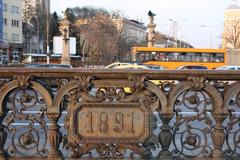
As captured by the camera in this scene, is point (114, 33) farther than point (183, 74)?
Yes

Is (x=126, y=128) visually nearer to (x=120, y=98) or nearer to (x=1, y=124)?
(x=120, y=98)

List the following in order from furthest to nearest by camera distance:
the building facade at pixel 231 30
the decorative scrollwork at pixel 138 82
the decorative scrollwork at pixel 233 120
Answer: the building facade at pixel 231 30, the decorative scrollwork at pixel 233 120, the decorative scrollwork at pixel 138 82

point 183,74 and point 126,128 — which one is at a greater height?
point 183,74

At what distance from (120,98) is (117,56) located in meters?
66.1

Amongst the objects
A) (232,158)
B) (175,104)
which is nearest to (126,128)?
(175,104)

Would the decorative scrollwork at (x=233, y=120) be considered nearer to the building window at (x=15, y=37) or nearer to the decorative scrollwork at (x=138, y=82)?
the decorative scrollwork at (x=138, y=82)

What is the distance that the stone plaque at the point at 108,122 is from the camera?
4258 millimetres

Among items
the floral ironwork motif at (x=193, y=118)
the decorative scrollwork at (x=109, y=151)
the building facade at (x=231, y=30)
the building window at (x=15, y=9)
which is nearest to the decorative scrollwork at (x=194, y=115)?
the floral ironwork motif at (x=193, y=118)

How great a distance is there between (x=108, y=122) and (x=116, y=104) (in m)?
0.21

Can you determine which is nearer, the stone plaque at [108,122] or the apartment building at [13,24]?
the stone plaque at [108,122]

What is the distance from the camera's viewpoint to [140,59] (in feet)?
146

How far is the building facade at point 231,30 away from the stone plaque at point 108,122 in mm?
75842

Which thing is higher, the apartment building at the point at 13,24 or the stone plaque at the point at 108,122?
the apartment building at the point at 13,24

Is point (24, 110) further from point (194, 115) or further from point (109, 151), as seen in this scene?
point (194, 115)
